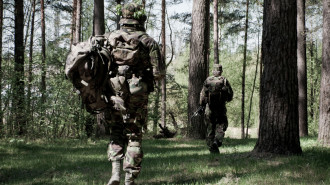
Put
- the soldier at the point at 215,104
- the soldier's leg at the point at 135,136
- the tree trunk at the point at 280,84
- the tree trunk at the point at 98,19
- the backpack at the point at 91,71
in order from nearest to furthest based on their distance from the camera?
the backpack at the point at 91,71
the soldier's leg at the point at 135,136
the tree trunk at the point at 280,84
the soldier at the point at 215,104
the tree trunk at the point at 98,19

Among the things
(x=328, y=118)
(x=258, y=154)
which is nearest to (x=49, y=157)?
(x=258, y=154)

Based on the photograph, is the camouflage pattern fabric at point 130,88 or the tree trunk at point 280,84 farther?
the tree trunk at point 280,84

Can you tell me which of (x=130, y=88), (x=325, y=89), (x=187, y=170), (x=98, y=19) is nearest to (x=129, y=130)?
(x=130, y=88)

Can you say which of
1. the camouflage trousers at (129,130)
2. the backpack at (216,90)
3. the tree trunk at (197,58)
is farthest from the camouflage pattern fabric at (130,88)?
the tree trunk at (197,58)

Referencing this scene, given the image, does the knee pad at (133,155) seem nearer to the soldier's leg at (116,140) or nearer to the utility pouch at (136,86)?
the soldier's leg at (116,140)

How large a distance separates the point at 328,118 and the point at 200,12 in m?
6.05

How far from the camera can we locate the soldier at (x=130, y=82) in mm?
4797

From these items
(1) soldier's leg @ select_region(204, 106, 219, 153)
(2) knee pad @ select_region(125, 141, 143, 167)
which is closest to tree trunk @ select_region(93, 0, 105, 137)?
(1) soldier's leg @ select_region(204, 106, 219, 153)

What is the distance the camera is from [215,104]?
8641mm

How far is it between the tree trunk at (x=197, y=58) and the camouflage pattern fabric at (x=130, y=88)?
792 centimetres

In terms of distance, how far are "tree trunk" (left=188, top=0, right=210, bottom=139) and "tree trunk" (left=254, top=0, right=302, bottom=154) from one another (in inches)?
225

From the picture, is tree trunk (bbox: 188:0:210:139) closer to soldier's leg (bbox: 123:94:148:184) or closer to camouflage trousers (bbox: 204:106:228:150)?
camouflage trousers (bbox: 204:106:228:150)

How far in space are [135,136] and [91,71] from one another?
1209mm

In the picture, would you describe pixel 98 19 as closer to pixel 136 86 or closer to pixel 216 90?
pixel 216 90
